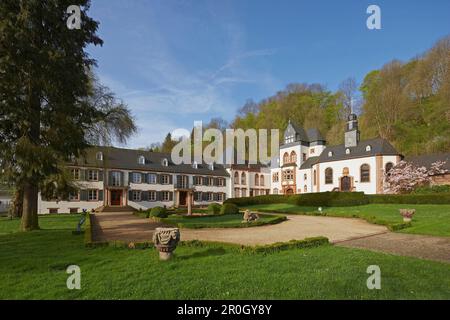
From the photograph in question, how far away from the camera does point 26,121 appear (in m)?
12.9

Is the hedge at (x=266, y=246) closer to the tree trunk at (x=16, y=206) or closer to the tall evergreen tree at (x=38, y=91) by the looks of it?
the tall evergreen tree at (x=38, y=91)

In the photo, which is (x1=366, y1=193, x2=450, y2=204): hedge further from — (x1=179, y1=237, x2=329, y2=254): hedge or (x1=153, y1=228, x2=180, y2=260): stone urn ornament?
(x1=153, y1=228, x2=180, y2=260): stone urn ornament

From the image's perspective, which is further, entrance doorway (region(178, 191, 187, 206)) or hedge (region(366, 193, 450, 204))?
entrance doorway (region(178, 191, 187, 206))

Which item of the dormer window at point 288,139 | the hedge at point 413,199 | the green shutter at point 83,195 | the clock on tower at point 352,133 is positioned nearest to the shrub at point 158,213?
the green shutter at point 83,195

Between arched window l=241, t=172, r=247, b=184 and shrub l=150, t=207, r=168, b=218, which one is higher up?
arched window l=241, t=172, r=247, b=184

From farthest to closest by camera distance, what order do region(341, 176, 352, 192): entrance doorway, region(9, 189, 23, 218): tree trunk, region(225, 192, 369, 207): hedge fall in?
region(341, 176, 352, 192): entrance doorway < region(225, 192, 369, 207): hedge < region(9, 189, 23, 218): tree trunk

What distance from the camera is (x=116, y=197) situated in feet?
129

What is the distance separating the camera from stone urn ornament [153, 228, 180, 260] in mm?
8172

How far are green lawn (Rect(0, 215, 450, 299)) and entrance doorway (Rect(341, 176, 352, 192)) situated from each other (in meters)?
35.8

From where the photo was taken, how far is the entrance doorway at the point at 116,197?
39.0 metres

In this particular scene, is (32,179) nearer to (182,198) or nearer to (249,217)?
(249,217)

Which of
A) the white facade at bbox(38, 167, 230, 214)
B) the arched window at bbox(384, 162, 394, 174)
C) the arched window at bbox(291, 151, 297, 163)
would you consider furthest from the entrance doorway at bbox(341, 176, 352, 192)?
the white facade at bbox(38, 167, 230, 214)

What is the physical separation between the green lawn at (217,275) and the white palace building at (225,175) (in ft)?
78.8
